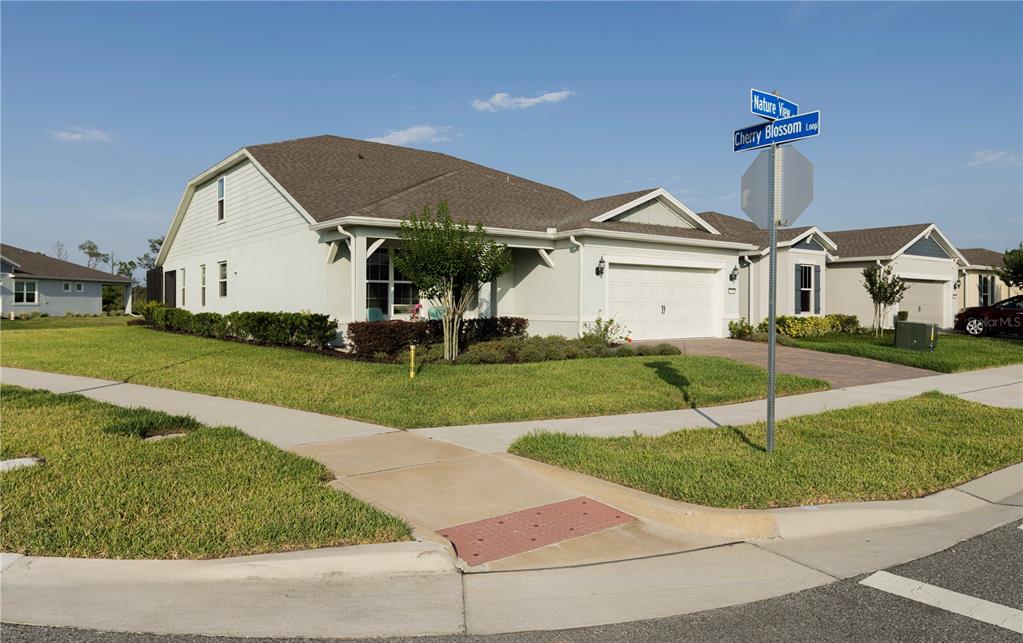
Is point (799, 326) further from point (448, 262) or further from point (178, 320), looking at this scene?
point (178, 320)

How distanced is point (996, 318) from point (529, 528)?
27.2m

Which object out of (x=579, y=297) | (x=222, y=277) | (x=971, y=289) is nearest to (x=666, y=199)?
(x=579, y=297)

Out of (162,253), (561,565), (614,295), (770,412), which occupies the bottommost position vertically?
(561,565)

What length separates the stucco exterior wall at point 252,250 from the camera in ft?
62.7

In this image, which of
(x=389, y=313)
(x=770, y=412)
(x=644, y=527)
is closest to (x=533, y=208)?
(x=389, y=313)

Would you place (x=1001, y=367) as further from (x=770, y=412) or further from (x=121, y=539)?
(x=121, y=539)

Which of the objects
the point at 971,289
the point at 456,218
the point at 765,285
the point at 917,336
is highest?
the point at 456,218

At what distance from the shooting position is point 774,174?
22.1 feet

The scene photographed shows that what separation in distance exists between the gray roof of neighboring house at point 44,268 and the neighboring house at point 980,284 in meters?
54.0

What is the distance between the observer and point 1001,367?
1652cm

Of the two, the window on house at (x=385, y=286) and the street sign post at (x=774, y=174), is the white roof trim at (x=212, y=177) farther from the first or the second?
the street sign post at (x=774, y=174)

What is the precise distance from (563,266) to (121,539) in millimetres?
16068

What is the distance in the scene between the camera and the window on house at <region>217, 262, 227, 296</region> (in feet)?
80.5

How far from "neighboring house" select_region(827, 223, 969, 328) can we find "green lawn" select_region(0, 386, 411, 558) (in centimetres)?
2725
